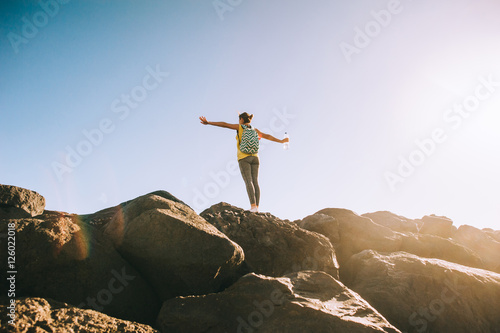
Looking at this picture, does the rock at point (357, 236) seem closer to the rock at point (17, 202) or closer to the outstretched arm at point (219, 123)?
the outstretched arm at point (219, 123)

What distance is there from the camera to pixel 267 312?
4168 mm

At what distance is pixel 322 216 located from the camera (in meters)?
9.41

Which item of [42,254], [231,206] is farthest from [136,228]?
[231,206]

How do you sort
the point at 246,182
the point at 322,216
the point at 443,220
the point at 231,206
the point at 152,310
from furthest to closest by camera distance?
the point at 443,220, the point at 322,216, the point at 246,182, the point at 231,206, the point at 152,310

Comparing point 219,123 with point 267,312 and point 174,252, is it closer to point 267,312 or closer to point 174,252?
point 174,252

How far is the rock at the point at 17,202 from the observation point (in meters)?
7.20

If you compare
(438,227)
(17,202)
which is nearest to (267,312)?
(17,202)

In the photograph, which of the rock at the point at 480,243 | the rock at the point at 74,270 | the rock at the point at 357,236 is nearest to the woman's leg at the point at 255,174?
the rock at the point at 357,236

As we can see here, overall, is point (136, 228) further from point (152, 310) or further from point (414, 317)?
point (414, 317)

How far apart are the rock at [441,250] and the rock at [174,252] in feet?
25.1

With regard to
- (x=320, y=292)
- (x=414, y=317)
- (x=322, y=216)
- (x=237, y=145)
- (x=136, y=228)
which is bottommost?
(x=414, y=317)

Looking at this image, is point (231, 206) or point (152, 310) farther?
point (231, 206)

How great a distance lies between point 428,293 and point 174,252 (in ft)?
17.5

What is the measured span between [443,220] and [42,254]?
58.2 ft
